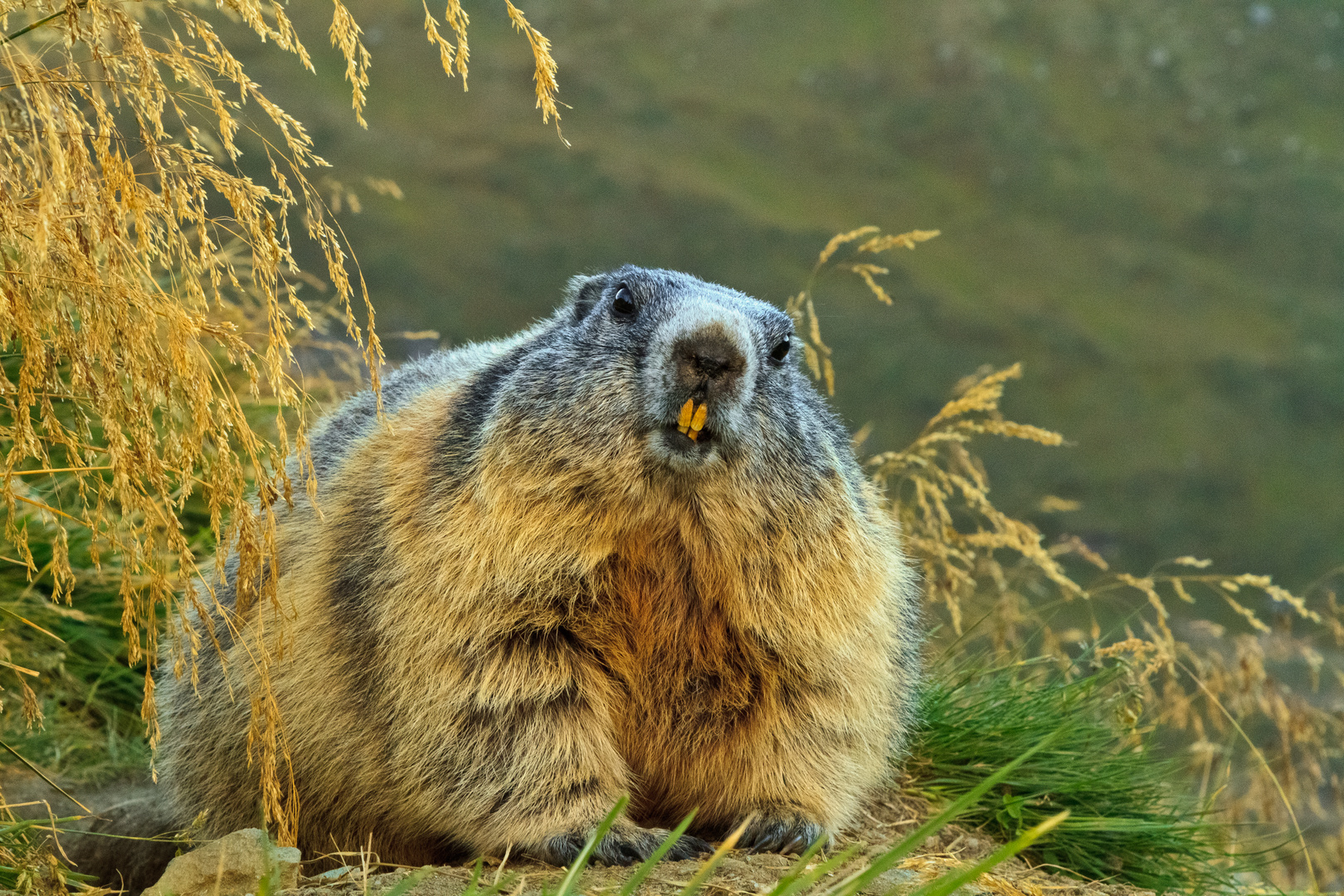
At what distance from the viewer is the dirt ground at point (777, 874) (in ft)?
8.39

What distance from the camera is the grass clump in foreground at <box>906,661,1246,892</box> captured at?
140 inches

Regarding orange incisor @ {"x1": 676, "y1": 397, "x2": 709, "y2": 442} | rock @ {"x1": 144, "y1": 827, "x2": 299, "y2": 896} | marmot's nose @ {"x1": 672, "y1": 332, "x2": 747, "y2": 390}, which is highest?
marmot's nose @ {"x1": 672, "y1": 332, "x2": 747, "y2": 390}

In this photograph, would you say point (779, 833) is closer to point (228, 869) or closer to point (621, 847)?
point (621, 847)

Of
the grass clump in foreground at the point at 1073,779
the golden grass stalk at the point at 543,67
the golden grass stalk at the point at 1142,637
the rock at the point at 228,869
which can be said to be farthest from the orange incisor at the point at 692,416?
the golden grass stalk at the point at 1142,637

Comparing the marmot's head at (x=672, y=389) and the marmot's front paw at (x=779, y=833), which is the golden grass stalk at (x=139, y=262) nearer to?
the marmot's head at (x=672, y=389)

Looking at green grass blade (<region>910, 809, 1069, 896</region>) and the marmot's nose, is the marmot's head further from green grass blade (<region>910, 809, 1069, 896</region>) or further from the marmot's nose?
green grass blade (<region>910, 809, 1069, 896</region>)

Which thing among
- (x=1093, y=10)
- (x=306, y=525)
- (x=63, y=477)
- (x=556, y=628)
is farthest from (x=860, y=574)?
(x=1093, y=10)

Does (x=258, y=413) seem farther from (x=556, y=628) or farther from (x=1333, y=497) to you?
(x=1333, y=497)

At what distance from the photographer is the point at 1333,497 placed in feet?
37.5

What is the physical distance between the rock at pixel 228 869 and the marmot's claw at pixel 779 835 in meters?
1.16

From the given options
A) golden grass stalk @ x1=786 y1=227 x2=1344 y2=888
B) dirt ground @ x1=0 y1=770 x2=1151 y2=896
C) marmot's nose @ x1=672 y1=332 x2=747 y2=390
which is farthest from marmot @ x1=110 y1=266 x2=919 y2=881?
golden grass stalk @ x1=786 y1=227 x2=1344 y2=888

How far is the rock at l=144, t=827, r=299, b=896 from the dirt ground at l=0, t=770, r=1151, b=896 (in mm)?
75

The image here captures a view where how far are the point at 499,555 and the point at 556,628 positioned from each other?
250 mm

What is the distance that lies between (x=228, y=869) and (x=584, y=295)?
71.9 inches
